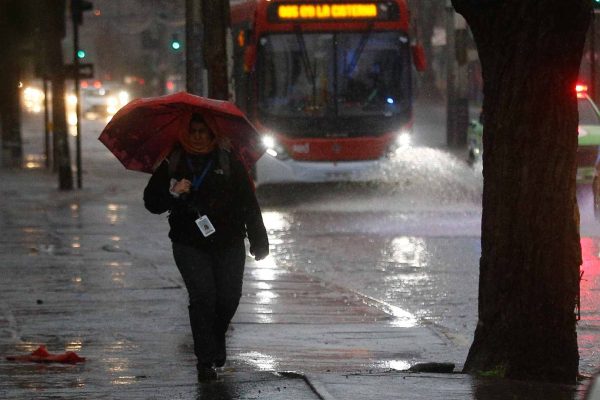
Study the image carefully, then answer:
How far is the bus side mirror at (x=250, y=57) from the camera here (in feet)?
74.9

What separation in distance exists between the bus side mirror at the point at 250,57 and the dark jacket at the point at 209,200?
46.8ft

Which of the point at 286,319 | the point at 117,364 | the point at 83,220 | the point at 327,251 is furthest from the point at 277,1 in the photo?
the point at 117,364

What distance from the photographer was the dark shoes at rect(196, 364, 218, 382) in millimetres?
8516

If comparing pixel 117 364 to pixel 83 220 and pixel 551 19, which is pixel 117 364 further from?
pixel 83 220

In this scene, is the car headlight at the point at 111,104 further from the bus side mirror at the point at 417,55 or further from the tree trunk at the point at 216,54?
the tree trunk at the point at 216,54

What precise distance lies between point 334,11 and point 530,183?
15.3 meters

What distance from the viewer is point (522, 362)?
8.66 meters

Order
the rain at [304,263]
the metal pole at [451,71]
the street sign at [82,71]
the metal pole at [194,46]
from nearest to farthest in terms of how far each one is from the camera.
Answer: the rain at [304,263] < the metal pole at [194,46] < the street sign at [82,71] < the metal pole at [451,71]

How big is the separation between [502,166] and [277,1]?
1511 centimetres

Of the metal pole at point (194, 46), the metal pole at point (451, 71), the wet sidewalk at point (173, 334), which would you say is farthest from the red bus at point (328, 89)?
the metal pole at point (451, 71)

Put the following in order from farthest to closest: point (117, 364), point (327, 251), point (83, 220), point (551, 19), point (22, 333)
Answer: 1. point (83, 220)
2. point (327, 251)
3. point (22, 333)
4. point (117, 364)
5. point (551, 19)

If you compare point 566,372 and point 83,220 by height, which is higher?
point 566,372

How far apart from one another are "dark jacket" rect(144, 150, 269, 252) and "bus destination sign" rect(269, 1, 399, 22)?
48.7 ft

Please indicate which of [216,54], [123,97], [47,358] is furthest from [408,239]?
[123,97]
